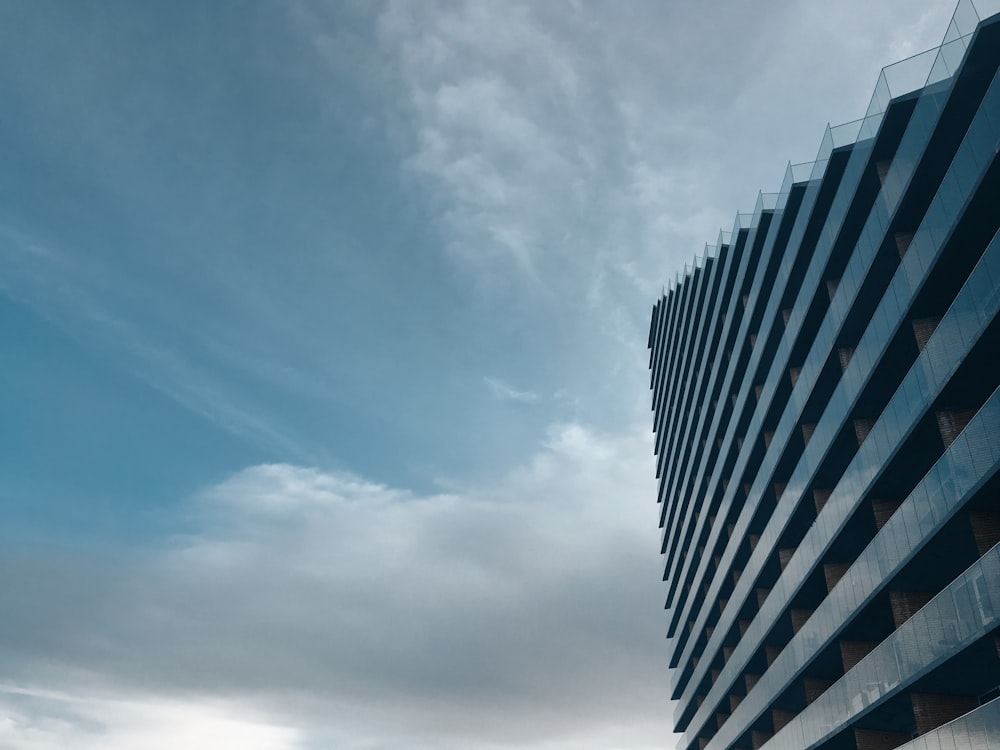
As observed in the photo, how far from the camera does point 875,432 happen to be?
28641 millimetres

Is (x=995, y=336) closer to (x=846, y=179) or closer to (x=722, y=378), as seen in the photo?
(x=846, y=179)

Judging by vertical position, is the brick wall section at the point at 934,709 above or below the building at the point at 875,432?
below

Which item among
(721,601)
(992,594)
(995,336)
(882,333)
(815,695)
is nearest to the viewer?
(992,594)

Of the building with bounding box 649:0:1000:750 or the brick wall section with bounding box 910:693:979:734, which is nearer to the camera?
the building with bounding box 649:0:1000:750

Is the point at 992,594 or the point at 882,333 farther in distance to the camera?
the point at 882,333

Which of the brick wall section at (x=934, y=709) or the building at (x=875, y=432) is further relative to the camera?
the brick wall section at (x=934, y=709)

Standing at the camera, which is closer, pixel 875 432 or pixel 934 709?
pixel 934 709

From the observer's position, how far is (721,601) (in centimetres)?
5238

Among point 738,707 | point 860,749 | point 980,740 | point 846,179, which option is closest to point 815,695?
point 860,749

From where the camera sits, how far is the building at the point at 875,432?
23.2m

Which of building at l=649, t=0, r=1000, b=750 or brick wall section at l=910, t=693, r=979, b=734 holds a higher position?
building at l=649, t=0, r=1000, b=750

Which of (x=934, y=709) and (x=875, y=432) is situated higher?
(x=875, y=432)

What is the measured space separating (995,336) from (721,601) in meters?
33.6

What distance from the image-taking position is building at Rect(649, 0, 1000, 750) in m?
23.2
